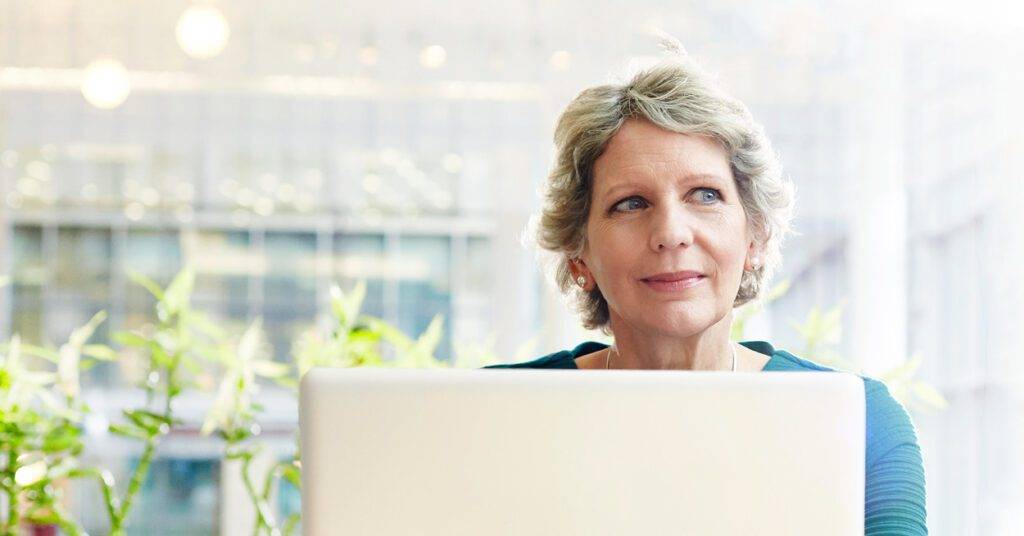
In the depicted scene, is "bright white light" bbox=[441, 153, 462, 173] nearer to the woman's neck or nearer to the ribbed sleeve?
the woman's neck

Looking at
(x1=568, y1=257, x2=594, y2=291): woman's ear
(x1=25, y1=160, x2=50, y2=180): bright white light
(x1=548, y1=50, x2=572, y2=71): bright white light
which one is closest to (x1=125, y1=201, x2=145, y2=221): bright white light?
(x1=25, y1=160, x2=50, y2=180): bright white light

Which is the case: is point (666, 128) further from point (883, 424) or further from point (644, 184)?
point (883, 424)

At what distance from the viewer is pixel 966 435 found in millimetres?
3277

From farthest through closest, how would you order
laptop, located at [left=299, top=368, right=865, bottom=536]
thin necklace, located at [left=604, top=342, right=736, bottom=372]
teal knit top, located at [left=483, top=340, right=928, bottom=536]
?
thin necklace, located at [left=604, top=342, right=736, bottom=372]
teal knit top, located at [left=483, top=340, right=928, bottom=536]
laptop, located at [left=299, top=368, right=865, bottom=536]

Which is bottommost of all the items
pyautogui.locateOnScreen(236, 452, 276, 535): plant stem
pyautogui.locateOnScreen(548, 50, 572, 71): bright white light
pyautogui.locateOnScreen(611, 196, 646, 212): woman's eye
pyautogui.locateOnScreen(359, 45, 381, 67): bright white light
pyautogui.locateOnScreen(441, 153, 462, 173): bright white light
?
pyautogui.locateOnScreen(236, 452, 276, 535): plant stem

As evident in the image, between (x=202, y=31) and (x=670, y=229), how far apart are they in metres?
2.92

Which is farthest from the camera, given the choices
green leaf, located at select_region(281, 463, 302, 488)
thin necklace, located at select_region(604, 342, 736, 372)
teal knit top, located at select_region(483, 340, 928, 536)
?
green leaf, located at select_region(281, 463, 302, 488)

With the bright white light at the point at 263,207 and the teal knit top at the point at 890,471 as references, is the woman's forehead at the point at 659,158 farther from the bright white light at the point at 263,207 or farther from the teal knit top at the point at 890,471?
the bright white light at the point at 263,207

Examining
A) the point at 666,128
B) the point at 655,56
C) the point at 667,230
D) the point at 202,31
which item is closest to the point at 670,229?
the point at 667,230

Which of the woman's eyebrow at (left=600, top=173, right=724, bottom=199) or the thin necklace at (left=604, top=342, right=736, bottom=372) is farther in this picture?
the thin necklace at (left=604, top=342, right=736, bottom=372)

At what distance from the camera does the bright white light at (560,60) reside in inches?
145

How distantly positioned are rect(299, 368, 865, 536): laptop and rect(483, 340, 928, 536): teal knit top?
0.29 meters

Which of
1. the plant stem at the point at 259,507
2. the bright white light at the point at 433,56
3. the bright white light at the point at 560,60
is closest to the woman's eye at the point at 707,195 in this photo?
the plant stem at the point at 259,507

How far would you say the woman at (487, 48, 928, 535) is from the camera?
1.18 m
